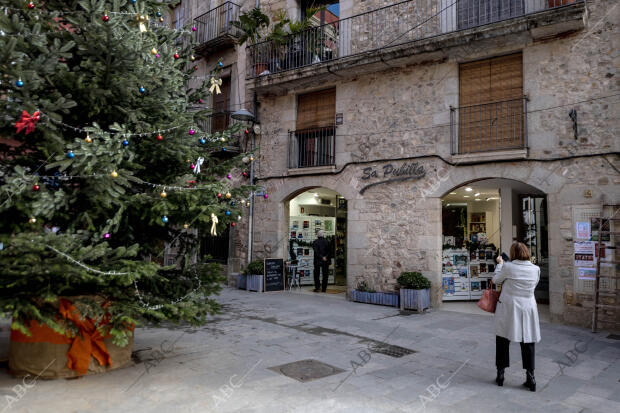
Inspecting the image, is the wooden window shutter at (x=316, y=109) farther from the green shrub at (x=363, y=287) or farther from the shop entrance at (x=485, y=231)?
the green shrub at (x=363, y=287)

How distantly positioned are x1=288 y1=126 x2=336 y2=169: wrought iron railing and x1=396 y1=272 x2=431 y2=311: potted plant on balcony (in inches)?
139

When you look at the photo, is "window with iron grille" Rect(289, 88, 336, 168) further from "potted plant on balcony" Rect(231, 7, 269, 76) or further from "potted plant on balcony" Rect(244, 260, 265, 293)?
"potted plant on balcony" Rect(244, 260, 265, 293)

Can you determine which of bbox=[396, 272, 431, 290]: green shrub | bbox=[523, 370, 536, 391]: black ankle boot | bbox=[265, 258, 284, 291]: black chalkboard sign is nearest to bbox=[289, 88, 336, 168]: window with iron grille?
bbox=[265, 258, 284, 291]: black chalkboard sign

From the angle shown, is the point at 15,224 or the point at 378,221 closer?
the point at 15,224

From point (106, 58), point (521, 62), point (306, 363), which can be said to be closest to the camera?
point (106, 58)

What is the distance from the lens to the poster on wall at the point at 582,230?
25.4ft

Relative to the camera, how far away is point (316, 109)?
11.6 metres

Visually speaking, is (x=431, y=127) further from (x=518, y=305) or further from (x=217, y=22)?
(x=217, y=22)

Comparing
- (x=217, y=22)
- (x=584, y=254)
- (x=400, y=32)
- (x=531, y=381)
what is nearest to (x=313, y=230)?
(x=400, y=32)

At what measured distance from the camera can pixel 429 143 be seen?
9.56 meters

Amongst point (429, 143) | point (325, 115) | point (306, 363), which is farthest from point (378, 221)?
point (306, 363)

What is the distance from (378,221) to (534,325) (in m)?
5.96

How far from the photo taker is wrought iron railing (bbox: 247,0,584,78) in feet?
30.6

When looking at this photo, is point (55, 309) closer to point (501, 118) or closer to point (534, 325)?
point (534, 325)
